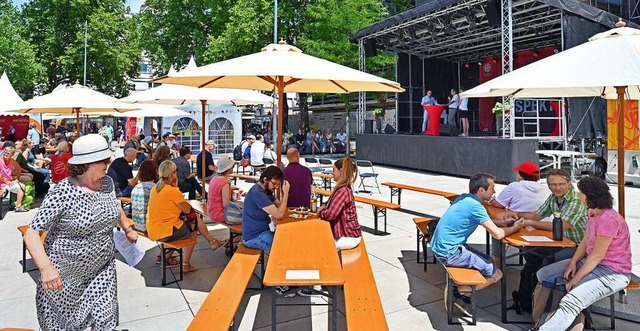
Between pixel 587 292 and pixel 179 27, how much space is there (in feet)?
95.0

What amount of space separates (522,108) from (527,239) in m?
17.8

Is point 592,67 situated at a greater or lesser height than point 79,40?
lesser

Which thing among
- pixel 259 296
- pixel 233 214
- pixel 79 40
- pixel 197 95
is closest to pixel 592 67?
pixel 259 296

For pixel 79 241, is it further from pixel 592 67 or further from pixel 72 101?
pixel 72 101

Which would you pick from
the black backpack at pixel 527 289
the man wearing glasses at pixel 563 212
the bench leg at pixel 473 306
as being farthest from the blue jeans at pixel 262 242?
the man wearing glasses at pixel 563 212

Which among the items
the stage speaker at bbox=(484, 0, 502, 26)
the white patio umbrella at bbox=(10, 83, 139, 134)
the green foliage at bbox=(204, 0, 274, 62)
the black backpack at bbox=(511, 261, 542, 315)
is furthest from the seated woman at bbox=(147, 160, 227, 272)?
the green foliage at bbox=(204, 0, 274, 62)

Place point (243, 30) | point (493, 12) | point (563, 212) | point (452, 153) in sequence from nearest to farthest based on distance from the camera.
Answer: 1. point (563, 212)
2. point (493, 12)
3. point (452, 153)
4. point (243, 30)

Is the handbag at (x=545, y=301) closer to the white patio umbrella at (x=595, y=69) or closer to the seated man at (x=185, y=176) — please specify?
the white patio umbrella at (x=595, y=69)

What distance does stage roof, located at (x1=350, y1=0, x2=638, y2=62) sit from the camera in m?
13.9

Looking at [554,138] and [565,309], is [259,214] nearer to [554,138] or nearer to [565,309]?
[565,309]

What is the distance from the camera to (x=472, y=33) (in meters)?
17.7

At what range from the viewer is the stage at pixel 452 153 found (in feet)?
42.9

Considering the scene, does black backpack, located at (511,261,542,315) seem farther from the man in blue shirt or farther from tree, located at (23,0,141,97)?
tree, located at (23,0,141,97)

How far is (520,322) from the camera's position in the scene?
13.0 ft
